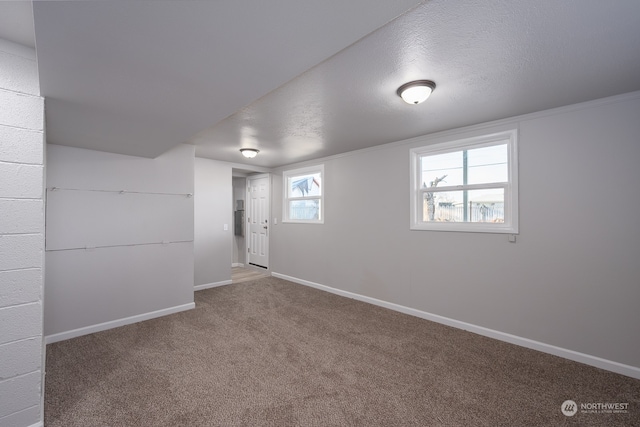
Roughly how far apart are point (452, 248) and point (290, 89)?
2.60 metres

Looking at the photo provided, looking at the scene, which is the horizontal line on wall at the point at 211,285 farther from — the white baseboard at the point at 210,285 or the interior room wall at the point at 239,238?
A: the interior room wall at the point at 239,238

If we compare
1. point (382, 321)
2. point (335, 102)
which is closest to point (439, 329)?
point (382, 321)

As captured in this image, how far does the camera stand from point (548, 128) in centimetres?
263

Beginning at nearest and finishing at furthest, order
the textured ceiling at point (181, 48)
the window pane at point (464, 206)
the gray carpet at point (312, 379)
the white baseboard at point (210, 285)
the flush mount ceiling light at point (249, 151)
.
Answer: the textured ceiling at point (181, 48) → the gray carpet at point (312, 379) → the window pane at point (464, 206) → the flush mount ceiling light at point (249, 151) → the white baseboard at point (210, 285)

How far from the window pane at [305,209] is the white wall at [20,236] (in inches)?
150

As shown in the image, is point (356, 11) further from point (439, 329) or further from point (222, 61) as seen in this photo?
point (439, 329)

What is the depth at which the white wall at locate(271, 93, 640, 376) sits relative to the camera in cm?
229

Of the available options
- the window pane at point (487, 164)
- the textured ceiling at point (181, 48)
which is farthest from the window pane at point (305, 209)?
the textured ceiling at point (181, 48)

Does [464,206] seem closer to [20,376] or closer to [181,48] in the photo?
[181,48]

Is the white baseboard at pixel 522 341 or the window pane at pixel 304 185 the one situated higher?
the window pane at pixel 304 185

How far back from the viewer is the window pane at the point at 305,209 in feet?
16.7

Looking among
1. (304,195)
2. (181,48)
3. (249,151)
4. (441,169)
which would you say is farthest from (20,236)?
(304,195)

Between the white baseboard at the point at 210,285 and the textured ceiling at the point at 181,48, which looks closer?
the textured ceiling at the point at 181,48

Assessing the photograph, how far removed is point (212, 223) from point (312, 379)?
11.9 ft
